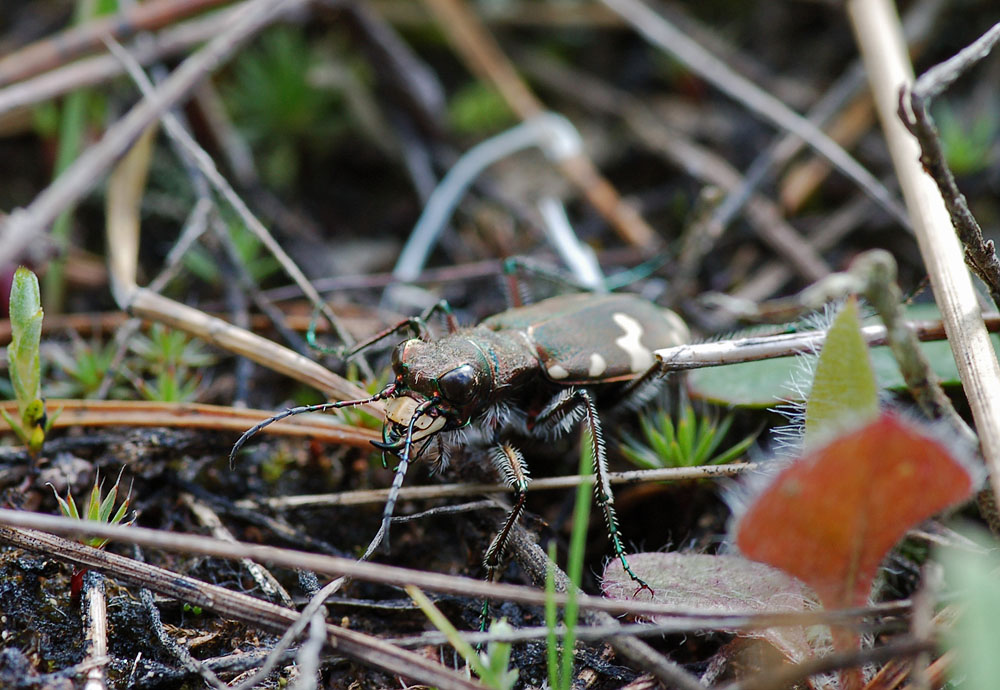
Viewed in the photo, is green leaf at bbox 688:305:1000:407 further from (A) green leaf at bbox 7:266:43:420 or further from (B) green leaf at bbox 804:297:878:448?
(A) green leaf at bbox 7:266:43:420

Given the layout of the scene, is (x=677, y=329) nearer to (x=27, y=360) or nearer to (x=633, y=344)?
(x=633, y=344)

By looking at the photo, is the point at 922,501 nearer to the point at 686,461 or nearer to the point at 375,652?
the point at 686,461

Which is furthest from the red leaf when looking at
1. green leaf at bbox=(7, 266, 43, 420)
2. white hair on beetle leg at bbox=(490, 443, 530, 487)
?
green leaf at bbox=(7, 266, 43, 420)

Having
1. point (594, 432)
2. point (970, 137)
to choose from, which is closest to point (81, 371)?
point (594, 432)

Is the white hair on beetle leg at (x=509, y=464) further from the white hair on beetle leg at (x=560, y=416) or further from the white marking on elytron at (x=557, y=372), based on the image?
the white marking on elytron at (x=557, y=372)

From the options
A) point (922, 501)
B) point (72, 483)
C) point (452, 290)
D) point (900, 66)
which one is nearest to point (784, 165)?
point (900, 66)

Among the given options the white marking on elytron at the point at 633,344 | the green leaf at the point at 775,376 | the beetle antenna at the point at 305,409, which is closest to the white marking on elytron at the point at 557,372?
the white marking on elytron at the point at 633,344
